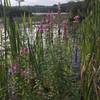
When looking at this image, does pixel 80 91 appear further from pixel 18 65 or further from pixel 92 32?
pixel 92 32

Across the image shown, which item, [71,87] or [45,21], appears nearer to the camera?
[71,87]

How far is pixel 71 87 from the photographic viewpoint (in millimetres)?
1894

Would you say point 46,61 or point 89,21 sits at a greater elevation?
point 89,21

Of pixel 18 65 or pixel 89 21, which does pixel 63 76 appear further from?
pixel 89 21

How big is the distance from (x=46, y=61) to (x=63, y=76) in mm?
272

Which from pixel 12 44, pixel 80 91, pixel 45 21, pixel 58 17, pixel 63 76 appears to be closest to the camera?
pixel 80 91

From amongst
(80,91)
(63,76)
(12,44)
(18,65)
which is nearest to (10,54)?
(12,44)

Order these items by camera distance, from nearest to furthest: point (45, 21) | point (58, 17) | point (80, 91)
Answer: point (80, 91), point (45, 21), point (58, 17)

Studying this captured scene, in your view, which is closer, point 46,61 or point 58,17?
point 46,61

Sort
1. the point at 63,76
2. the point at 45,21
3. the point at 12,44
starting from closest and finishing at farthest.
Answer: the point at 63,76
the point at 12,44
the point at 45,21

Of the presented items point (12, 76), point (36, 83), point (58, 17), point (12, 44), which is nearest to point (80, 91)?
point (36, 83)

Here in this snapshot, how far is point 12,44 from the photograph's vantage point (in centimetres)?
213

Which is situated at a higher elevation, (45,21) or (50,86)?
(45,21)

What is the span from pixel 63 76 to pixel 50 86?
0.09m
